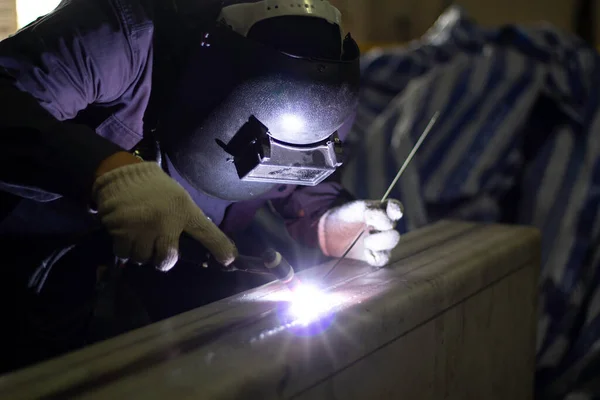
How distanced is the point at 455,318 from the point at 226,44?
0.61 m

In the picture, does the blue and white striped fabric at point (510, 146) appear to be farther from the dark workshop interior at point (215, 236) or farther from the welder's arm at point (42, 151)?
the welder's arm at point (42, 151)

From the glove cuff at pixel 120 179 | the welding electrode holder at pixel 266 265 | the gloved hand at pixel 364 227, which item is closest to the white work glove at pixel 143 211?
the glove cuff at pixel 120 179

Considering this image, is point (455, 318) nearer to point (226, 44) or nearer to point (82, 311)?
point (226, 44)

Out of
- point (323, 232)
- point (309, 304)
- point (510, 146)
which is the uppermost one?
point (309, 304)

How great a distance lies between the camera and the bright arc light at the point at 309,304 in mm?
700

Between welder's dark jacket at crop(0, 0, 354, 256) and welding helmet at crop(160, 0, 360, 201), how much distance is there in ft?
0.27

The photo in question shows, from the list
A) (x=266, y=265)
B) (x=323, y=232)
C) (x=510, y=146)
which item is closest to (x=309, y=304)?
(x=266, y=265)

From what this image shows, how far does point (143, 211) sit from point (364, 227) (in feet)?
1.76

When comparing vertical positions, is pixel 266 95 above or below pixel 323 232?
above

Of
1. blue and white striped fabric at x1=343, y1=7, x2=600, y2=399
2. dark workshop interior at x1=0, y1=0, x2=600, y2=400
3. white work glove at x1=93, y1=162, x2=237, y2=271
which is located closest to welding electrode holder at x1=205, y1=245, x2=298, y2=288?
dark workshop interior at x1=0, y1=0, x2=600, y2=400

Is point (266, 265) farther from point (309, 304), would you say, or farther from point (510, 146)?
point (510, 146)

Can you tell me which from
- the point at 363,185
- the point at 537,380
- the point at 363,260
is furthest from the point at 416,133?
the point at 363,260

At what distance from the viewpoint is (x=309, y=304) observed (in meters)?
0.77

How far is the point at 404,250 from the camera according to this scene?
113cm
